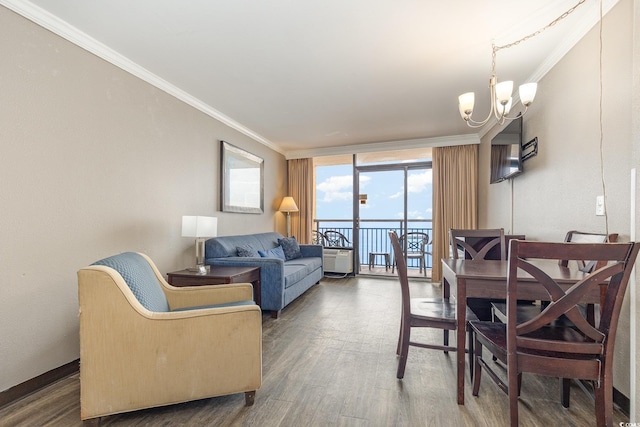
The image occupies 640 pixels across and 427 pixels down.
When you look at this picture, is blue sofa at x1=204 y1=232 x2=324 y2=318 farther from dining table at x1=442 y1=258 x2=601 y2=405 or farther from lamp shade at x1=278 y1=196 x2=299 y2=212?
dining table at x1=442 y1=258 x2=601 y2=405

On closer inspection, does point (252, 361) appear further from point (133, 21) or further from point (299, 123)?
point (299, 123)

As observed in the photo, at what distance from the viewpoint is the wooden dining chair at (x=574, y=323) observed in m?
1.16

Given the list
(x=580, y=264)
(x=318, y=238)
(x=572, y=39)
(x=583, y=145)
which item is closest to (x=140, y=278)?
(x=580, y=264)

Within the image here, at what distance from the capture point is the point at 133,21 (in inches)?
77.5

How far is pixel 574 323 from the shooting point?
4.12 feet

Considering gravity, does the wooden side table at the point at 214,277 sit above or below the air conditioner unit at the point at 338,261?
above

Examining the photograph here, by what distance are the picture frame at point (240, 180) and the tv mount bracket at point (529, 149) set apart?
353 cm

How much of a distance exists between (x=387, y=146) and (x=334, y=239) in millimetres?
2167

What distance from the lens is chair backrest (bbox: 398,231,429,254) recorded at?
17.6 feet

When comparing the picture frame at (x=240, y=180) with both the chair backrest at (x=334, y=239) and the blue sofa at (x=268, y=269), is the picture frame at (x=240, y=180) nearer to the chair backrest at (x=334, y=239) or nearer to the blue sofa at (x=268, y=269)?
the blue sofa at (x=268, y=269)

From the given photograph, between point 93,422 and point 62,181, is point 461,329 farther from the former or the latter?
point 62,181

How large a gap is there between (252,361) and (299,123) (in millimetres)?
3320

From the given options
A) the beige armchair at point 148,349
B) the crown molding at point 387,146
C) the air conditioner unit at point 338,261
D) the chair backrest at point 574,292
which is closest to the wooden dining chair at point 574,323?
the chair backrest at point 574,292

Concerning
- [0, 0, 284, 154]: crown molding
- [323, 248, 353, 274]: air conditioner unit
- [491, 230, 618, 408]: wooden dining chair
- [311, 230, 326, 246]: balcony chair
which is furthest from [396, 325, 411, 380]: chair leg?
[311, 230, 326, 246]: balcony chair
